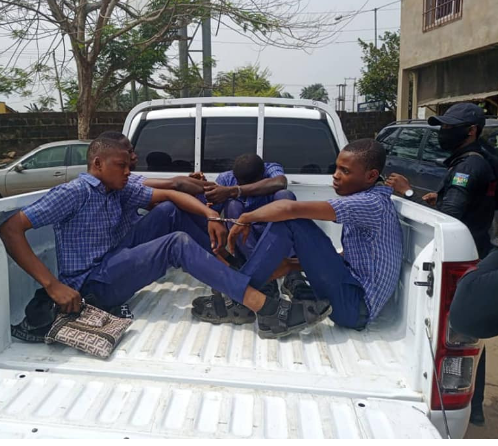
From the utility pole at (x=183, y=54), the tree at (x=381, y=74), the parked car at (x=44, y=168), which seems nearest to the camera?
the parked car at (x=44, y=168)

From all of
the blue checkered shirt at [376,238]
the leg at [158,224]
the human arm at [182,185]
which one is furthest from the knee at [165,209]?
the blue checkered shirt at [376,238]

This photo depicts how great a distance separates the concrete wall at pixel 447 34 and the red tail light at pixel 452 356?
1179 centimetres

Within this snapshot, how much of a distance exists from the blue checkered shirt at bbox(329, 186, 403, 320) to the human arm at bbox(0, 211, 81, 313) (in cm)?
135

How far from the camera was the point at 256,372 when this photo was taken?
2.07 metres

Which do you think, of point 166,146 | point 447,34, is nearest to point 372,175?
point 166,146

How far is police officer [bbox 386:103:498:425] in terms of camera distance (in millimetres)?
2752

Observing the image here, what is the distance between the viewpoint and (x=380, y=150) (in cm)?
258

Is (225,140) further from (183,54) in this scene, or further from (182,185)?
(183,54)

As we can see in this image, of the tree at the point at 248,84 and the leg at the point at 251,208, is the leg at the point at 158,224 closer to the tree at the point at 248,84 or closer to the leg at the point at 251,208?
the leg at the point at 251,208

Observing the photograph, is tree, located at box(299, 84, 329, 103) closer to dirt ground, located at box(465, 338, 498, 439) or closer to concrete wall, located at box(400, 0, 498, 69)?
concrete wall, located at box(400, 0, 498, 69)

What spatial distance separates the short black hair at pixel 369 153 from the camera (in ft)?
8.38

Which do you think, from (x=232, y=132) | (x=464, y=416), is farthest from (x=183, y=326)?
(x=232, y=132)

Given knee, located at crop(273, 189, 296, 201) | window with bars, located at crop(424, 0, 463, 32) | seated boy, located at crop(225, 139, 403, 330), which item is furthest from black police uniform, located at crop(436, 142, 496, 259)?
window with bars, located at crop(424, 0, 463, 32)

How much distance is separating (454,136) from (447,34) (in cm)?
1212
